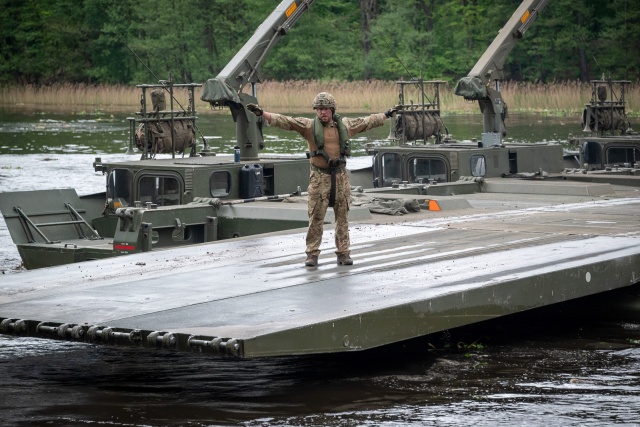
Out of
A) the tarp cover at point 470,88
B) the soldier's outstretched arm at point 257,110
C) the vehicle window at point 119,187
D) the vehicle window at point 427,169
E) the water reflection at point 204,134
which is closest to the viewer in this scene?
the soldier's outstretched arm at point 257,110

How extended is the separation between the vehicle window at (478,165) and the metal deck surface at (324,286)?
3.97 metres

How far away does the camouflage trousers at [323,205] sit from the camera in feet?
31.8

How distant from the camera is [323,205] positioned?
9727 millimetres

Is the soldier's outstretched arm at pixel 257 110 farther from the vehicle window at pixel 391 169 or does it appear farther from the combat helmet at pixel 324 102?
the vehicle window at pixel 391 169

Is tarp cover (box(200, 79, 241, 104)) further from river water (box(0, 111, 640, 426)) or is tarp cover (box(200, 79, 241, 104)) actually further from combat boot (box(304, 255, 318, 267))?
combat boot (box(304, 255, 318, 267))

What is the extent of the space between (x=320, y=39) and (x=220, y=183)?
40.0m

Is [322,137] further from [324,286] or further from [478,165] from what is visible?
[478,165]

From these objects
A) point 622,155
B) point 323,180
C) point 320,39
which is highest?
point 320,39

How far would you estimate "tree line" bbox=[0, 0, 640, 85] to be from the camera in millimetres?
49094

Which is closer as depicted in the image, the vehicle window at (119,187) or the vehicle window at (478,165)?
the vehicle window at (119,187)

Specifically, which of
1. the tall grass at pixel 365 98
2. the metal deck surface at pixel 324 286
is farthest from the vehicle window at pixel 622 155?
the tall grass at pixel 365 98

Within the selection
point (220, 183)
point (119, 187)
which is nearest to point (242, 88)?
point (220, 183)

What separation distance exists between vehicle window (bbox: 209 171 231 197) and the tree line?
110ft

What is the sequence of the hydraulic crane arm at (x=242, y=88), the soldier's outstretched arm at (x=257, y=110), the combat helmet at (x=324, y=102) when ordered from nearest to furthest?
the soldier's outstretched arm at (x=257, y=110) < the combat helmet at (x=324, y=102) < the hydraulic crane arm at (x=242, y=88)
